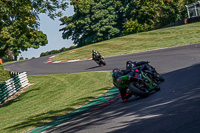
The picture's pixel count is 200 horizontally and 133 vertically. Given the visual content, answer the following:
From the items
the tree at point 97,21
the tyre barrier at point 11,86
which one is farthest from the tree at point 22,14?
the tree at point 97,21

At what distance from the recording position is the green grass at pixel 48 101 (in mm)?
10788

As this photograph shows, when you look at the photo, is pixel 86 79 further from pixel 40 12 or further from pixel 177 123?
pixel 177 123

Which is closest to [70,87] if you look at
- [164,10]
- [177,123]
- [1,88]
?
[1,88]

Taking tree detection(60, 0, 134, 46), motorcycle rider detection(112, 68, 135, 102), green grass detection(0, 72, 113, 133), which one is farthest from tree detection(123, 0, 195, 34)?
motorcycle rider detection(112, 68, 135, 102)

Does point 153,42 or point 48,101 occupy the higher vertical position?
point 153,42

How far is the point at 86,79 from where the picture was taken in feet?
65.9

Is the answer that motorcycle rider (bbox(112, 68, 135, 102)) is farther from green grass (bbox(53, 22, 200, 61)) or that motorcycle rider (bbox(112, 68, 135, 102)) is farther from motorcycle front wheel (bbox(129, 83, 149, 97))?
green grass (bbox(53, 22, 200, 61))

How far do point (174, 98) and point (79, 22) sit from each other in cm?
6579

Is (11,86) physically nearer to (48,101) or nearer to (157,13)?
(48,101)

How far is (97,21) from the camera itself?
73125 millimetres

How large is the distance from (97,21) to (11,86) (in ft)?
176

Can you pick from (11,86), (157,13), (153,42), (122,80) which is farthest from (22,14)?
(157,13)

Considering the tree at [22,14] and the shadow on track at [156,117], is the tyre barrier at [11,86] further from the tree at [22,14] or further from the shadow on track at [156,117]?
the shadow on track at [156,117]

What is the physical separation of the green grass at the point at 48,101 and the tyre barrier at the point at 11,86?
0.92 m
